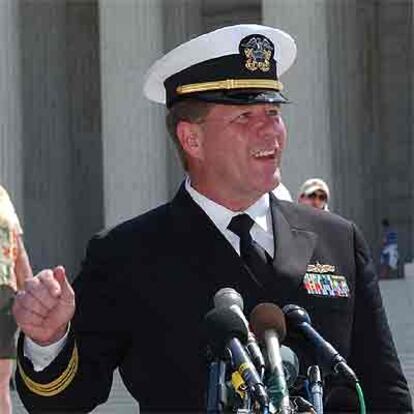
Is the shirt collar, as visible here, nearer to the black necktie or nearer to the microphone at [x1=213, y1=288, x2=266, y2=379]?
the black necktie

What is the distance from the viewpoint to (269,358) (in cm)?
323

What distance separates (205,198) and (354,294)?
1.80 ft

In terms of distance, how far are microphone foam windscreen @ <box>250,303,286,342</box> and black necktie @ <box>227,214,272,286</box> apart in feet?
2.04

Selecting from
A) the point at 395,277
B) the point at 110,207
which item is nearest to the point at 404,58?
the point at 395,277

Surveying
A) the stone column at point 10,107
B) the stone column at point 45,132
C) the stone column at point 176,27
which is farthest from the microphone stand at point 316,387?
the stone column at point 45,132

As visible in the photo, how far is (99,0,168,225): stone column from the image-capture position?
109 feet

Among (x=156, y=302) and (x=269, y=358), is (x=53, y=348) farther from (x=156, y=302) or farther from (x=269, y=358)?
(x=269, y=358)

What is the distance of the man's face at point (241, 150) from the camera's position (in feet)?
13.1

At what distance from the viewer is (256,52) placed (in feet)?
14.2

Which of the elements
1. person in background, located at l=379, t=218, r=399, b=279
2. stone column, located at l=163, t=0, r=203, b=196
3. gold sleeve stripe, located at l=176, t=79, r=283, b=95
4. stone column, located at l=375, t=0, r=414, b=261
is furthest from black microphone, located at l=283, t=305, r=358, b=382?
stone column, located at l=375, t=0, r=414, b=261

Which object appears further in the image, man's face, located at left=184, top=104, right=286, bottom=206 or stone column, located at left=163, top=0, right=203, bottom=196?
stone column, located at left=163, top=0, right=203, bottom=196

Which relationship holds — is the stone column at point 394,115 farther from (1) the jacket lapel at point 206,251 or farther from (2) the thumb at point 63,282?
(2) the thumb at point 63,282

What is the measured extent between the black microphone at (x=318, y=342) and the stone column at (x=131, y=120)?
2927 centimetres

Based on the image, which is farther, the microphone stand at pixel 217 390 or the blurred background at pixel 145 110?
the blurred background at pixel 145 110
